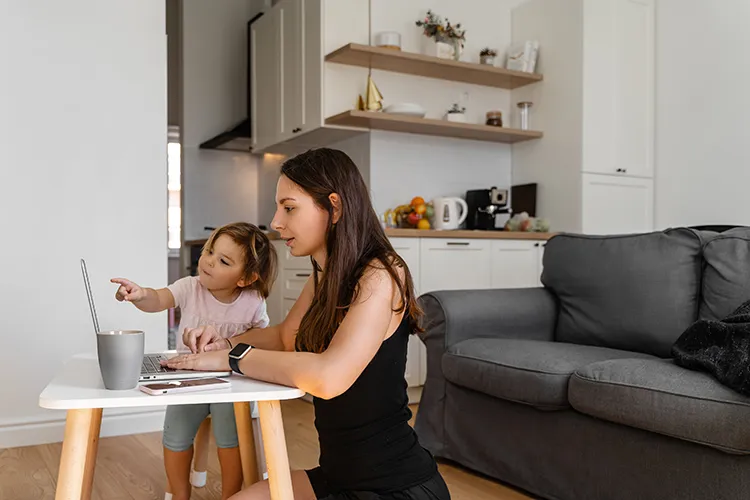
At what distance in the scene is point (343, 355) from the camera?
3.91 ft

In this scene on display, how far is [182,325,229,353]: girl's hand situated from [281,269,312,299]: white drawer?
242 cm

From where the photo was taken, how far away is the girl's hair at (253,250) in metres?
1.83

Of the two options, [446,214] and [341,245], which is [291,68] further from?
[341,245]

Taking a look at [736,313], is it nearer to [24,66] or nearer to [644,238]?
[644,238]

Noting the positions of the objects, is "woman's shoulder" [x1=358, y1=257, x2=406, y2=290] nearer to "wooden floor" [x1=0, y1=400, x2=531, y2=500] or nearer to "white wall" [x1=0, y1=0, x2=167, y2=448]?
"wooden floor" [x1=0, y1=400, x2=531, y2=500]

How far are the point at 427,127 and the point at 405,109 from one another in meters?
0.25

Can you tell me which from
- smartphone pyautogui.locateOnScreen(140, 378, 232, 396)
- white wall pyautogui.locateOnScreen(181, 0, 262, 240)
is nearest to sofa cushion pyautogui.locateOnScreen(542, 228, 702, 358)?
smartphone pyautogui.locateOnScreen(140, 378, 232, 396)

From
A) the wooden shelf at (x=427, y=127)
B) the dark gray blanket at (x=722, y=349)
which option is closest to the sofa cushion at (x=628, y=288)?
the dark gray blanket at (x=722, y=349)

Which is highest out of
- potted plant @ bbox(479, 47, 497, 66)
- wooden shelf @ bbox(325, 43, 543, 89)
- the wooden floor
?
potted plant @ bbox(479, 47, 497, 66)

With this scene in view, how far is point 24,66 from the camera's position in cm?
288

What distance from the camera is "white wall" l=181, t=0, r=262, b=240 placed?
593 cm

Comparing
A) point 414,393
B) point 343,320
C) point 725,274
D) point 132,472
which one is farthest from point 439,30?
point 343,320

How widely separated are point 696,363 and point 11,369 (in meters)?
2.49

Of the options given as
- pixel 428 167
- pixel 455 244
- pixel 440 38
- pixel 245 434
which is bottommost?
pixel 245 434
